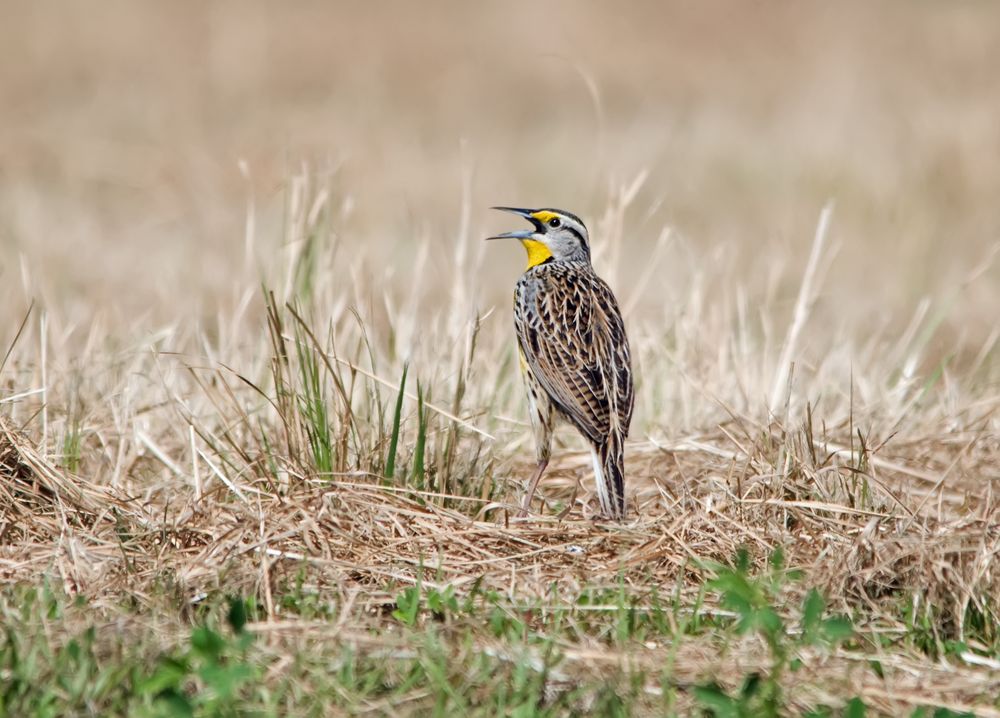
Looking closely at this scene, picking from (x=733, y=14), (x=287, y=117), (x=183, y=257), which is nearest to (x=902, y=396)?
(x=183, y=257)

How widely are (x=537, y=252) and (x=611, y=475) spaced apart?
1464 mm

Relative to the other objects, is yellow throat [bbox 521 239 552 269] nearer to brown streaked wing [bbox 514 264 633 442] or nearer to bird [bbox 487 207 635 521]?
bird [bbox 487 207 635 521]

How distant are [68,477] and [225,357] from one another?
1750 millimetres

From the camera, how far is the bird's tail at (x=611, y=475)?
4.50 metres

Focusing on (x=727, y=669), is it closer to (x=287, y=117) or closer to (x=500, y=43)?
(x=287, y=117)

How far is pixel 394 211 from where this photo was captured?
12.4 meters

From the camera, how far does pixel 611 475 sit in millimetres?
4598

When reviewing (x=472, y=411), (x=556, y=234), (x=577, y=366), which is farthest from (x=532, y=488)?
(x=556, y=234)

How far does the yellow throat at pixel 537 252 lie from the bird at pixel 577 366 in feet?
0.47

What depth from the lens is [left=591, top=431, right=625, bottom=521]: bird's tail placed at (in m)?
4.50

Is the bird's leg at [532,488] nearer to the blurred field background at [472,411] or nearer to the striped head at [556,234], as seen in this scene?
the blurred field background at [472,411]

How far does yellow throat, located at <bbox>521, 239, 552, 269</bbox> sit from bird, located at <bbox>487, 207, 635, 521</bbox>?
14cm

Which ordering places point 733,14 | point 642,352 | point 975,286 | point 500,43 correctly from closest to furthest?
1. point 642,352
2. point 975,286
3. point 500,43
4. point 733,14

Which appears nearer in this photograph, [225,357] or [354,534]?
[354,534]
